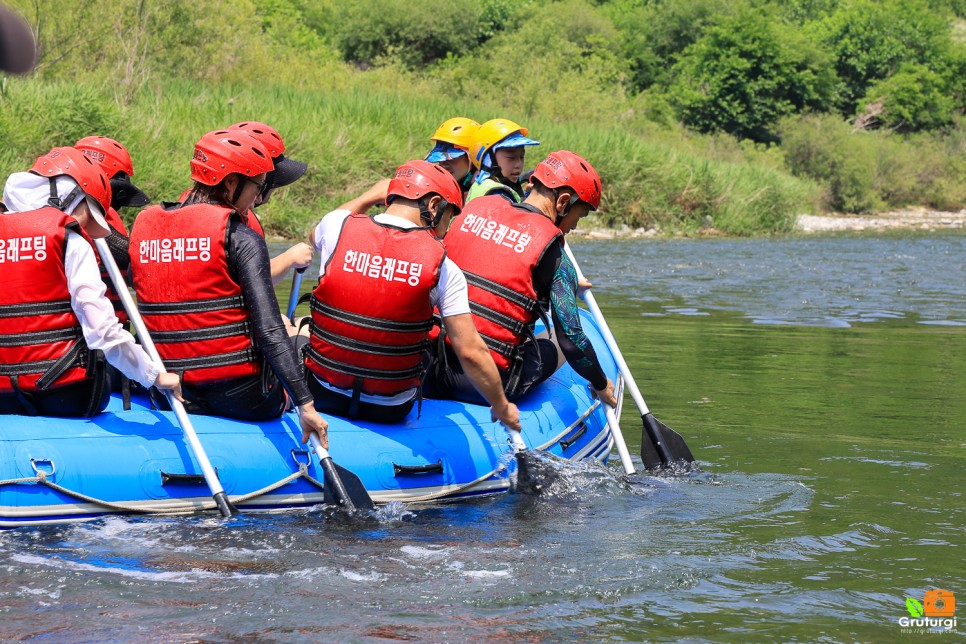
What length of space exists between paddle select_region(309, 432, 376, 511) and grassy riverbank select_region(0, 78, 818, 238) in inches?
457

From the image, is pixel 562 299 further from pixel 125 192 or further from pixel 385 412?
pixel 125 192

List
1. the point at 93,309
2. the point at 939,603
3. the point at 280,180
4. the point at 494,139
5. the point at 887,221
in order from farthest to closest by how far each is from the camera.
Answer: the point at 887,221
the point at 494,139
the point at 280,180
the point at 93,309
the point at 939,603

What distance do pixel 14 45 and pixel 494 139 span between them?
15.7ft

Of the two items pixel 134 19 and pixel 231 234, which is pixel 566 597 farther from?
pixel 134 19

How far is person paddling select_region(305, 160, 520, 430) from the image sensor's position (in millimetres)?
4520

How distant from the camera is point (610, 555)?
4176mm

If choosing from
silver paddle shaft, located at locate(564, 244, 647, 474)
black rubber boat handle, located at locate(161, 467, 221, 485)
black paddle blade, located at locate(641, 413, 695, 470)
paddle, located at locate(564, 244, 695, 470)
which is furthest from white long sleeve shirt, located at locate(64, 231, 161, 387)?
black paddle blade, located at locate(641, 413, 695, 470)

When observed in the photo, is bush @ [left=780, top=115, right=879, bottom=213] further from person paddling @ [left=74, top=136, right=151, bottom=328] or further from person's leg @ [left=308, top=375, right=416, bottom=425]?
person's leg @ [left=308, top=375, right=416, bottom=425]

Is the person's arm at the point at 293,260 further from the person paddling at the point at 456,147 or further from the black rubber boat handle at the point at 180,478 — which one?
the person paddling at the point at 456,147

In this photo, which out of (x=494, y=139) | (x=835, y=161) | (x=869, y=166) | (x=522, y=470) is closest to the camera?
(x=522, y=470)

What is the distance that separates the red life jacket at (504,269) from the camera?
16.8 ft

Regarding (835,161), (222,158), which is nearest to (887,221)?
(835,161)

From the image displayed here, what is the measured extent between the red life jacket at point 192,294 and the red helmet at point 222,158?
14cm

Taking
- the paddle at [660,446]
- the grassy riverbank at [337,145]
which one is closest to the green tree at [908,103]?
the grassy riverbank at [337,145]
